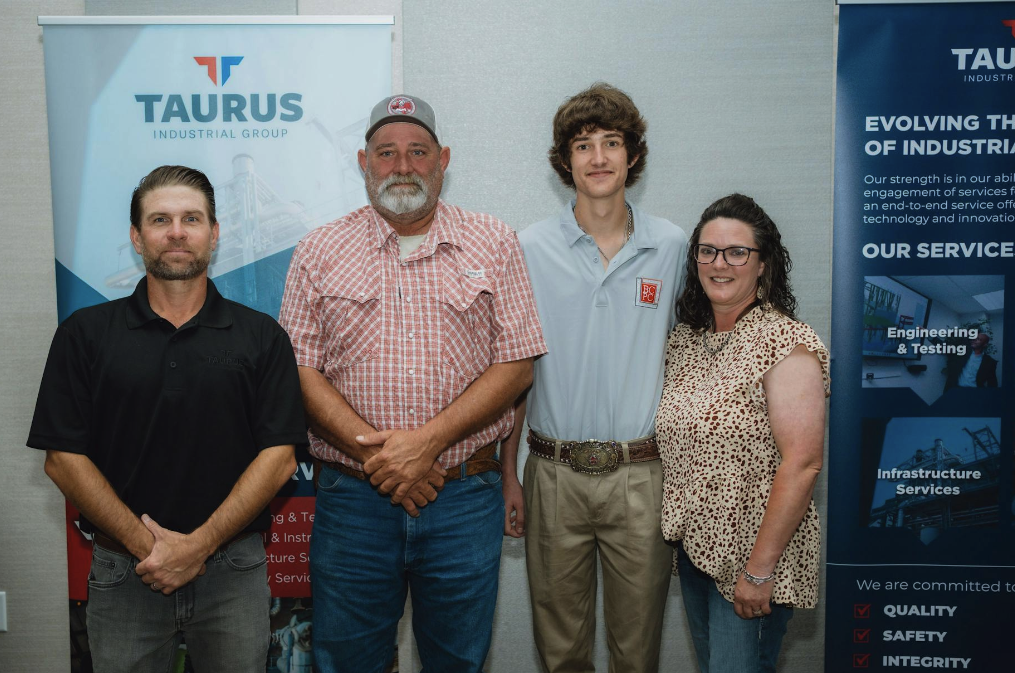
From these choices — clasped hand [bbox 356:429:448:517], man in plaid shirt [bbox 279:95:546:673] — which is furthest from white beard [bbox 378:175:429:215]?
clasped hand [bbox 356:429:448:517]

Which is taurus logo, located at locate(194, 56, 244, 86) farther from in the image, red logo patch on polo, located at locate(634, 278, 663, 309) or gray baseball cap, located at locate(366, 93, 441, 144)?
red logo patch on polo, located at locate(634, 278, 663, 309)

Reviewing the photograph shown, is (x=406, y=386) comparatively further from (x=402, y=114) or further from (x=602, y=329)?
(x=402, y=114)

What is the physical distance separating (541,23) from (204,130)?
1292 millimetres

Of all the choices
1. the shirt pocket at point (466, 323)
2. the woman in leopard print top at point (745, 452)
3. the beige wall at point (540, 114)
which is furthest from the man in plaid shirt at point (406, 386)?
the beige wall at point (540, 114)

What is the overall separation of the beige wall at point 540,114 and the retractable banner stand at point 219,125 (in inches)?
7.5

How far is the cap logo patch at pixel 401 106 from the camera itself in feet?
6.75

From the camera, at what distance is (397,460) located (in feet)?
6.15

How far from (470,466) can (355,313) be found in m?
0.54

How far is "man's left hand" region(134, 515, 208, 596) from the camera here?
1.71 meters

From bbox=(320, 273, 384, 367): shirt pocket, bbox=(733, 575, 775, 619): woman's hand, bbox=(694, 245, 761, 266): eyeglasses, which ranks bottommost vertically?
bbox=(733, 575, 775, 619): woman's hand

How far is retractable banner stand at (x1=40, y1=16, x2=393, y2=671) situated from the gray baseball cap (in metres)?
0.51

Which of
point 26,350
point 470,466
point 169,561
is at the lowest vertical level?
point 169,561

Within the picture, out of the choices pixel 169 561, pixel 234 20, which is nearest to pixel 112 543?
pixel 169 561

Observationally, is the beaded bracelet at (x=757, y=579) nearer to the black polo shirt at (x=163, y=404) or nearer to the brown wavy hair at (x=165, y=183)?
the black polo shirt at (x=163, y=404)
